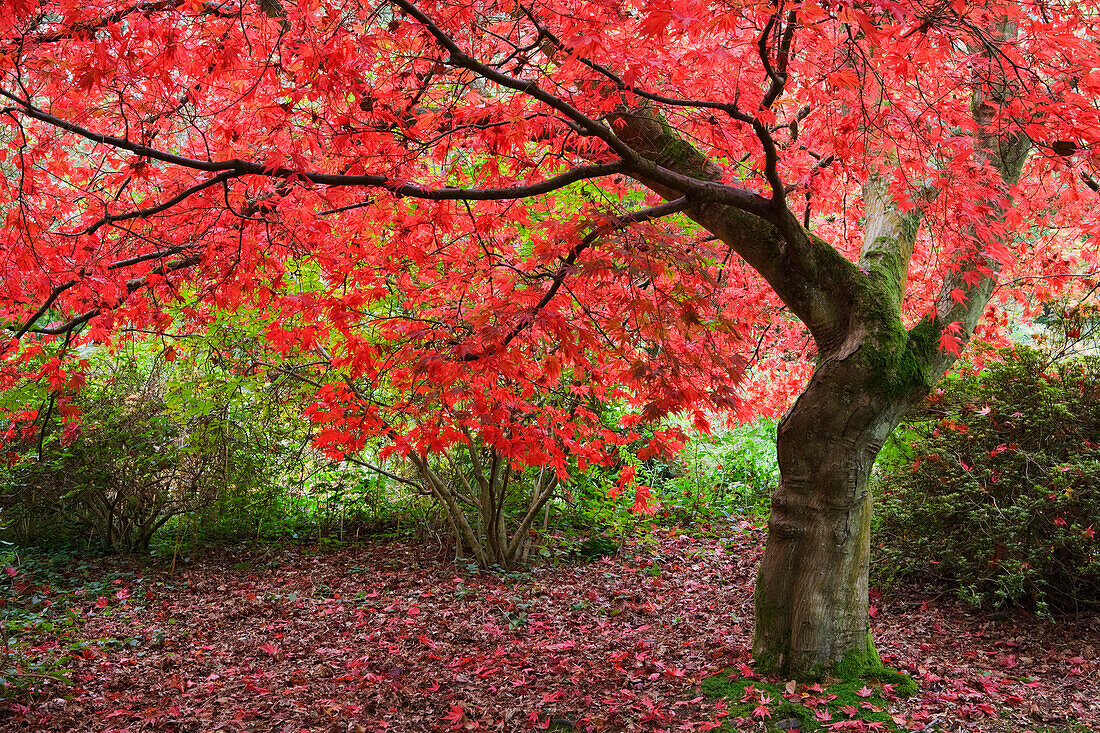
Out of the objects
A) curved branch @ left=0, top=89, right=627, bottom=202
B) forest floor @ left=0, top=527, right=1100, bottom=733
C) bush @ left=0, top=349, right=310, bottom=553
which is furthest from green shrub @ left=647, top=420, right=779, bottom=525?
curved branch @ left=0, top=89, right=627, bottom=202

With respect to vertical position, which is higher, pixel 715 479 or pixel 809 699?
pixel 715 479

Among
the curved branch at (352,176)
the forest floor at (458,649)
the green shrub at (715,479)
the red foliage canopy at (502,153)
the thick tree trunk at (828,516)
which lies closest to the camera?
the curved branch at (352,176)

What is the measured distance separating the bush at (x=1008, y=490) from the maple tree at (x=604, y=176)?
3.80 ft

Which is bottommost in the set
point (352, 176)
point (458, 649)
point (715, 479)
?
point (458, 649)

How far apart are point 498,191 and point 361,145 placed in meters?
1.35

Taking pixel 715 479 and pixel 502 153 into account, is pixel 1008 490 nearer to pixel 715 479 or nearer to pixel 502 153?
pixel 502 153

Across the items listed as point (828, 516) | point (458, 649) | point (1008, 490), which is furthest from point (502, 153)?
point (1008, 490)

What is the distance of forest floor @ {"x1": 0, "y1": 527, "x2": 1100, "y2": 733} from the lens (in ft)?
12.3

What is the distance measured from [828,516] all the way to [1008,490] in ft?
7.04

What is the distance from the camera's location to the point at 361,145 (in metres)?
3.89

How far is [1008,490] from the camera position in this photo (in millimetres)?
4910

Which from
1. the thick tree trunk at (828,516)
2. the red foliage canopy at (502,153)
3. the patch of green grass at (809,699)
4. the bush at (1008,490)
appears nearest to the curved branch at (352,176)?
the red foliage canopy at (502,153)

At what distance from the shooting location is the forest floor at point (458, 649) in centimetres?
375

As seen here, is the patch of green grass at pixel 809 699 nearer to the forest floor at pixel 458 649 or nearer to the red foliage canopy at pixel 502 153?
the forest floor at pixel 458 649
